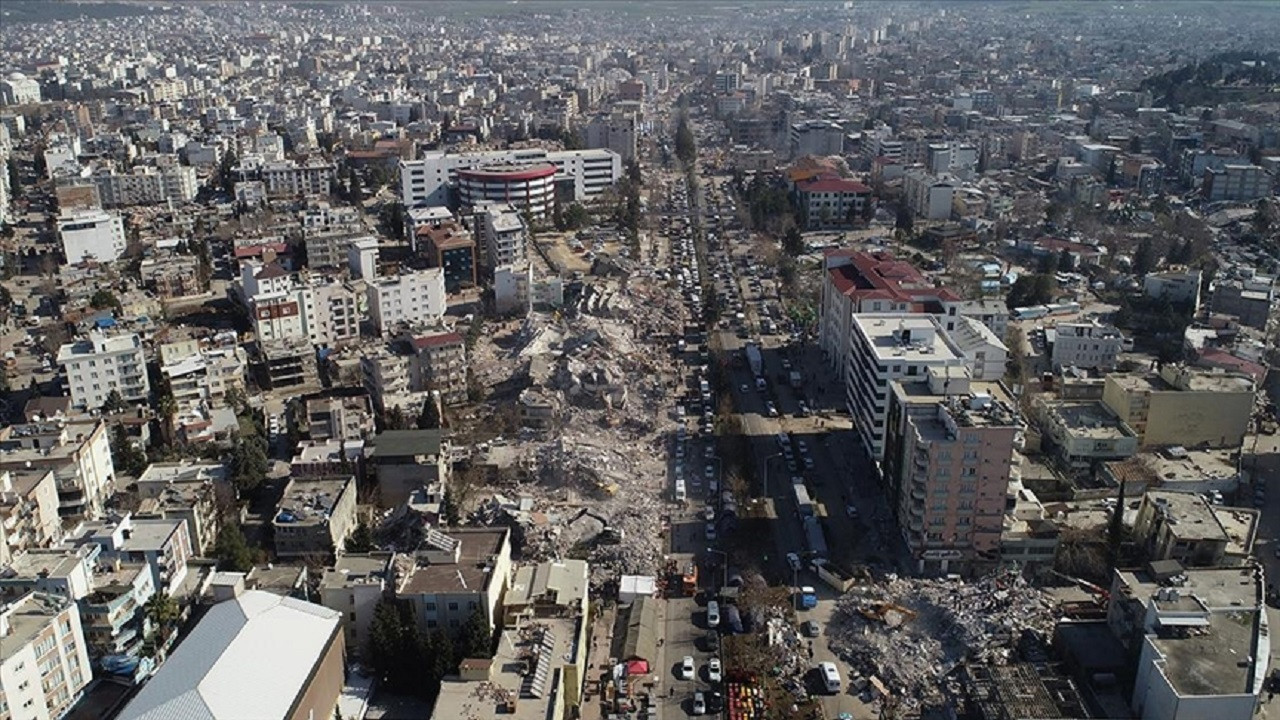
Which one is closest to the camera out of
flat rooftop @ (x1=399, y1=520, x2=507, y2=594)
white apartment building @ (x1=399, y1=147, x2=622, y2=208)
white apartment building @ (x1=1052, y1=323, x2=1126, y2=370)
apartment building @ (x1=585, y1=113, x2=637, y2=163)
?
flat rooftop @ (x1=399, y1=520, x2=507, y2=594)

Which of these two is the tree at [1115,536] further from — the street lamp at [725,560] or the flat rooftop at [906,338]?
the street lamp at [725,560]

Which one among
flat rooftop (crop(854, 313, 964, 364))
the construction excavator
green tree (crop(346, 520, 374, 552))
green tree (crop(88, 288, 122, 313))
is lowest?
the construction excavator

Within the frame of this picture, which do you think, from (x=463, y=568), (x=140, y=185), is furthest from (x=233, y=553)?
(x=140, y=185)

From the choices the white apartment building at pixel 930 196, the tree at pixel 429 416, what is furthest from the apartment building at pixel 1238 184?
the tree at pixel 429 416

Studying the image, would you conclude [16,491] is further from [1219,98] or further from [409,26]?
[409,26]

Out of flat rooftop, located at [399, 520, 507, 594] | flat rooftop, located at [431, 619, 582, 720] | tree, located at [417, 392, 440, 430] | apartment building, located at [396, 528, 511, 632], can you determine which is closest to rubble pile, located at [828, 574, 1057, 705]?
flat rooftop, located at [431, 619, 582, 720]

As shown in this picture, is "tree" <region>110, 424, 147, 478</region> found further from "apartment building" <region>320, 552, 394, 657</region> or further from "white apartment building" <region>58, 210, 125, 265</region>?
"white apartment building" <region>58, 210, 125, 265</region>

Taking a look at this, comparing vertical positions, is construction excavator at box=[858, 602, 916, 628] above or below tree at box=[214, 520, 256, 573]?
below

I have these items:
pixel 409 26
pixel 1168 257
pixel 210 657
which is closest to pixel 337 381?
pixel 210 657
